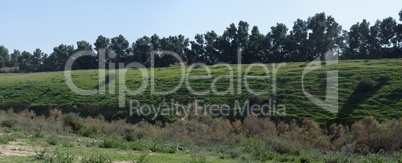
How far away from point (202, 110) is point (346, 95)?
14223mm

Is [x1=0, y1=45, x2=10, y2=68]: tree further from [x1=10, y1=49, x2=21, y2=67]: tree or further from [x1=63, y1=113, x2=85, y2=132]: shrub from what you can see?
[x1=63, y1=113, x2=85, y2=132]: shrub

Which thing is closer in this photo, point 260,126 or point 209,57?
point 260,126

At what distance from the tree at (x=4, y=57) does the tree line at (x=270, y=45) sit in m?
15.5

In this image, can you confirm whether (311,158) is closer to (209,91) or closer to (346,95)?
(346,95)

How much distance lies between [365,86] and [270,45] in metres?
42.4

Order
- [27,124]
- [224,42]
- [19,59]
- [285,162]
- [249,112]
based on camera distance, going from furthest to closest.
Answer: [19,59] → [224,42] → [249,112] → [27,124] → [285,162]

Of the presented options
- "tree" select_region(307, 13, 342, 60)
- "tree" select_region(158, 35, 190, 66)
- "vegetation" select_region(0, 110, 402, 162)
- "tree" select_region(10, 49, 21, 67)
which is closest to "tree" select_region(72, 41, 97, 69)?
"tree" select_region(158, 35, 190, 66)

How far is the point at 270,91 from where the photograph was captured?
1770 inches

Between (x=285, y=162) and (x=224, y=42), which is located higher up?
(x=224, y=42)

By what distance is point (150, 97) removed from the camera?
1857 inches

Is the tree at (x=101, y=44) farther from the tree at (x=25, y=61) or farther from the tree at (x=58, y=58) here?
the tree at (x=25, y=61)

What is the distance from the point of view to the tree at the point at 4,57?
106669 millimetres

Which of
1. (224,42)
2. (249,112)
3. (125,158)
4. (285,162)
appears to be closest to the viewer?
(125,158)

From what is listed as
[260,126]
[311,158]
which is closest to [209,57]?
[260,126]
